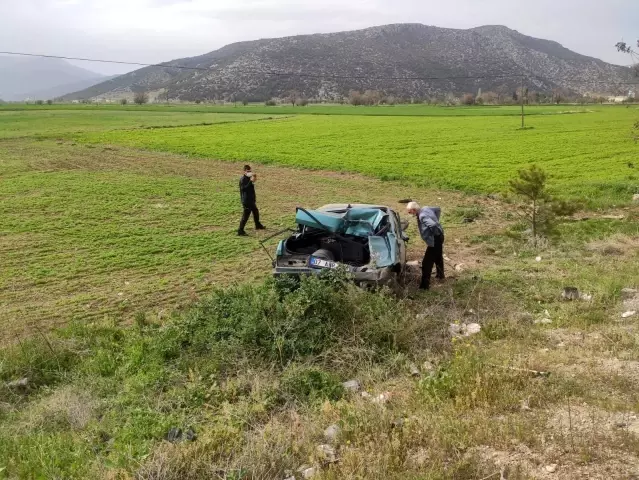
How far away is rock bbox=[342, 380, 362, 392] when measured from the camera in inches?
260

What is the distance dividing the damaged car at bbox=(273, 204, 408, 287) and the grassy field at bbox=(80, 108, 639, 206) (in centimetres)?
1265

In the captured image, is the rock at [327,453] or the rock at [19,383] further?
the rock at [19,383]

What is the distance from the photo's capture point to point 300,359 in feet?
24.0

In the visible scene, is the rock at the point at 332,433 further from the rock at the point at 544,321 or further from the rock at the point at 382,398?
the rock at the point at 544,321

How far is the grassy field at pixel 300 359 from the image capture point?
475cm

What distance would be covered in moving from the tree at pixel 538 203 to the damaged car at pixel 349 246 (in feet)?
14.0

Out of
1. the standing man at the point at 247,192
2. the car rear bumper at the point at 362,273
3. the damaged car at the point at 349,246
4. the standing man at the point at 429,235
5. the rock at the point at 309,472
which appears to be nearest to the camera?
the rock at the point at 309,472

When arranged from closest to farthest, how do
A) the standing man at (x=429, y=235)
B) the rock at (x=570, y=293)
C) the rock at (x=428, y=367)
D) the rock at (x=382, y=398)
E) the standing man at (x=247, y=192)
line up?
1. the rock at (x=382, y=398)
2. the rock at (x=428, y=367)
3. the rock at (x=570, y=293)
4. the standing man at (x=429, y=235)
5. the standing man at (x=247, y=192)

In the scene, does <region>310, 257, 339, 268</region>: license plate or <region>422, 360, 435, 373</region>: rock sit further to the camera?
<region>310, 257, 339, 268</region>: license plate

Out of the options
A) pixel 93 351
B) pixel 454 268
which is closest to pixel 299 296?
pixel 93 351

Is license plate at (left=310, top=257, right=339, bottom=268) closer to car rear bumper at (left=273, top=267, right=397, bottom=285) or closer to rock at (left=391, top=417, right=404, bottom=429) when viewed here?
car rear bumper at (left=273, top=267, right=397, bottom=285)

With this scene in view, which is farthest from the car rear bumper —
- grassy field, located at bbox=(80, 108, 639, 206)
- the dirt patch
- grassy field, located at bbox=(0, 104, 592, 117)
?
grassy field, located at bbox=(0, 104, 592, 117)

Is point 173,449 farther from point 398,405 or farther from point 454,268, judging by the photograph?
point 454,268

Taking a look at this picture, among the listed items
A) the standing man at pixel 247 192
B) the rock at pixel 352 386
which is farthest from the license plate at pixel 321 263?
the standing man at pixel 247 192
